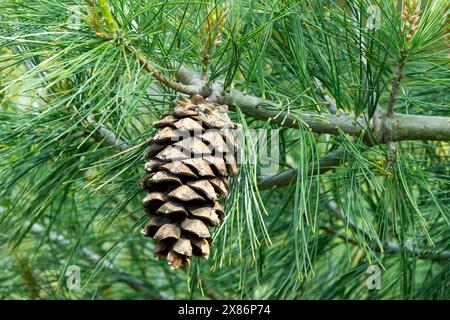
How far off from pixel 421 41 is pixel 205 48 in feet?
0.83

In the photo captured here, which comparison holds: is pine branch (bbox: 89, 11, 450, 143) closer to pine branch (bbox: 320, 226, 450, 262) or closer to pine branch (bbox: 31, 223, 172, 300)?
pine branch (bbox: 320, 226, 450, 262)

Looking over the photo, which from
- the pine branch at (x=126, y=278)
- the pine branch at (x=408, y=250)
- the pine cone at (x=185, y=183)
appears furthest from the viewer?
the pine branch at (x=126, y=278)

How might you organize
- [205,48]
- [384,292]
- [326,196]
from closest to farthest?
[205,48] → [326,196] → [384,292]

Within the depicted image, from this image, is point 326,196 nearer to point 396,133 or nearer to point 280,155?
point 280,155

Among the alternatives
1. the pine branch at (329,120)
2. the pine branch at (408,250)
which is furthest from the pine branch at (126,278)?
the pine branch at (329,120)

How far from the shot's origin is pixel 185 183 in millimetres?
836

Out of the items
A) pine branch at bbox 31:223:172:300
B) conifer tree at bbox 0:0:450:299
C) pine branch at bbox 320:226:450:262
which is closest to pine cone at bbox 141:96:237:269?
conifer tree at bbox 0:0:450:299

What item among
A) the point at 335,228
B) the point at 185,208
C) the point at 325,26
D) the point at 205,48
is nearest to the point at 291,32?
the point at 325,26

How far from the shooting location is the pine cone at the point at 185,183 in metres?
0.82

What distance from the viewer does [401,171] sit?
103cm

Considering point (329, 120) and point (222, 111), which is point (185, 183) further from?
point (329, 120)

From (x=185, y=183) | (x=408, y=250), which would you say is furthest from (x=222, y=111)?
(x=408, y=250)

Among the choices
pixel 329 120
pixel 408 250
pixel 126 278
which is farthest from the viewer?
pixel 126 278

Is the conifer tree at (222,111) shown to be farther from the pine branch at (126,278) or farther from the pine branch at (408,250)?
the pine branch at (126,278)
